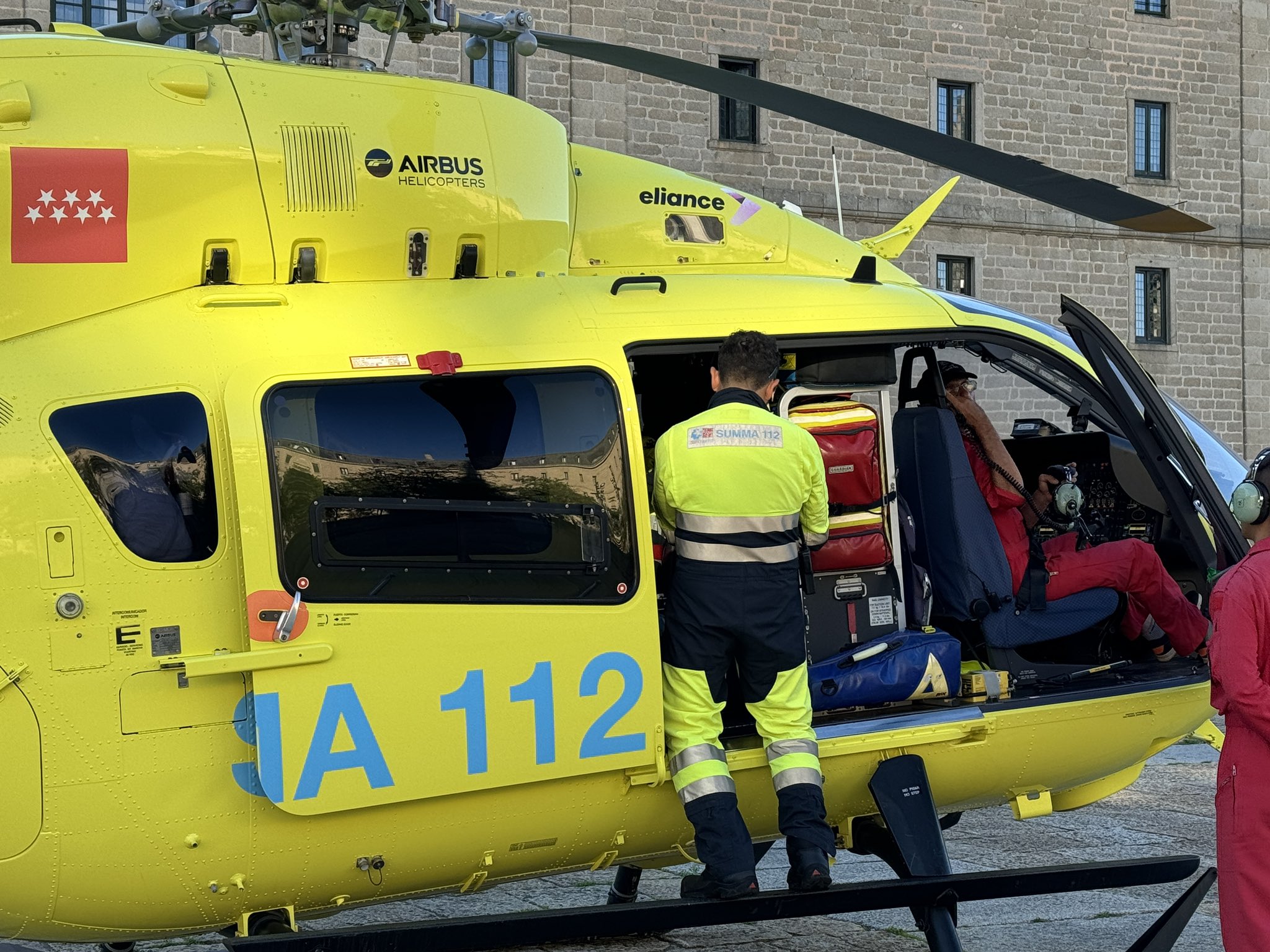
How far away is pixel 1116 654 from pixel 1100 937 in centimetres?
114

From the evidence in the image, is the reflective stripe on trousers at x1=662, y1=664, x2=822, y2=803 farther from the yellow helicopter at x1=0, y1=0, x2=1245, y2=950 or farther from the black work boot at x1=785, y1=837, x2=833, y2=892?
the black work boot at x1=785, y1=837, x2=833, y2=892

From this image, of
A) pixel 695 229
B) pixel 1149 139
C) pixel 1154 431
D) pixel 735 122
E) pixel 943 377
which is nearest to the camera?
pixel 1154 431

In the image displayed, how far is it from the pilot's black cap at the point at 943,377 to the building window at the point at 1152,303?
25.6 meters

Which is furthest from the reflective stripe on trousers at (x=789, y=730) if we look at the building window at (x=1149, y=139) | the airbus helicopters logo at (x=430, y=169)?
the building window at (x=1149, y=139)

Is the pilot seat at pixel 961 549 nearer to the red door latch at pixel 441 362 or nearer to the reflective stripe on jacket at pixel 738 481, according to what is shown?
the reflective stripe on jacket at pixel 738 481

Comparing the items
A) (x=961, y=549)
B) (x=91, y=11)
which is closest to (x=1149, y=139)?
(x=91, y=11)

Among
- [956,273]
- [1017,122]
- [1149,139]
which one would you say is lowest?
[956,273]

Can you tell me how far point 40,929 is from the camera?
4309 millimetres

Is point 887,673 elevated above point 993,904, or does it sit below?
above

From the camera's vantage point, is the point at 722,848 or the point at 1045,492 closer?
the point at 722,848

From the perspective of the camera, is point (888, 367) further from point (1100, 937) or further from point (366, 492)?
point (1100, 937)

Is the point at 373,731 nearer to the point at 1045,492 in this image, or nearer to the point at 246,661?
the point at 246,661

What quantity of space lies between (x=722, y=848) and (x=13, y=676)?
213 cm

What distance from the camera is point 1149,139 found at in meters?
30.2
